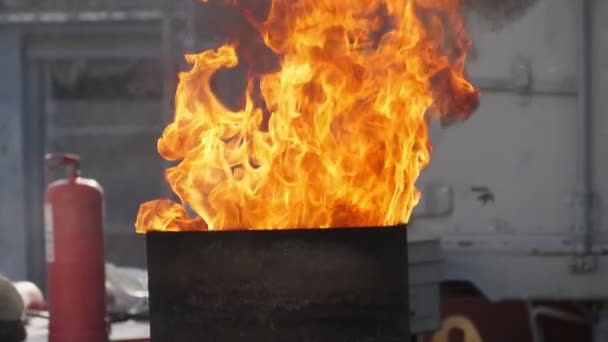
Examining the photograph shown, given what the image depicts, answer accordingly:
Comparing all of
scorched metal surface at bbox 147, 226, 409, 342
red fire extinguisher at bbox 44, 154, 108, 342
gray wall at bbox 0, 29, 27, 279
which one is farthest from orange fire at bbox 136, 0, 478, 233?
gray wall at bbox 0, 29, 27, 279

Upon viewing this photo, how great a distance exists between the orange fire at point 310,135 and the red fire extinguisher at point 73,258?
0.80 m

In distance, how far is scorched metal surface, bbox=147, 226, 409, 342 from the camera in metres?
3.78

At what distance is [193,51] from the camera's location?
7.55 m

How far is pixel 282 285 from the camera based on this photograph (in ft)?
12.4

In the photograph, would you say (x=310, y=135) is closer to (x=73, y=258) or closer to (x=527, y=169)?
(x=73, y=258)

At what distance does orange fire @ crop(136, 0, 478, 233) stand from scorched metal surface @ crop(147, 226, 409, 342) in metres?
0.37

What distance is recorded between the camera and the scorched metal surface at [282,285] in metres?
3.78

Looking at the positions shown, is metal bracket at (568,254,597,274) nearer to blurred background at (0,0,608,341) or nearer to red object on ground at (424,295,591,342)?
blurred background at (0,0,608,341)

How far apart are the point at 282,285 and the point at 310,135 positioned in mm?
727

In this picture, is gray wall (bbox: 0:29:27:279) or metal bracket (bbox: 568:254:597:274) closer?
metal bracket (bbox: 568:254:597:274)

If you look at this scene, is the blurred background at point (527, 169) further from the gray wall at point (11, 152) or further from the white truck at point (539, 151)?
the gray wall at point (11, 152)

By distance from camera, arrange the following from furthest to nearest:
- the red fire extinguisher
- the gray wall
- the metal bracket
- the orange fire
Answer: the gray wall, the metal bracket, the red fire extinguisher, the orange fire

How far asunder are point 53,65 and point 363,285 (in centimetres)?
802

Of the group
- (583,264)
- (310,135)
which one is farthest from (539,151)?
(310,135)
